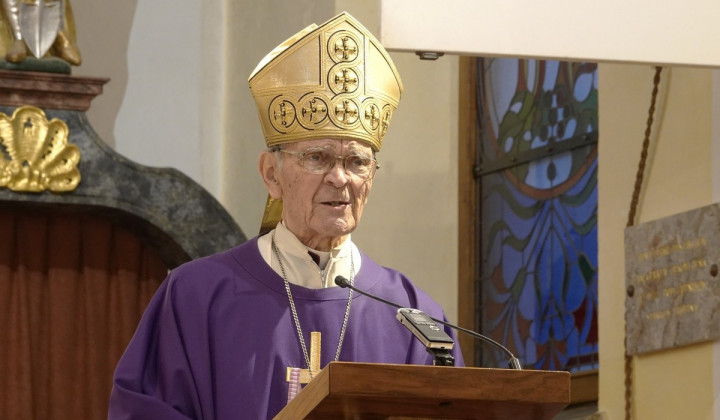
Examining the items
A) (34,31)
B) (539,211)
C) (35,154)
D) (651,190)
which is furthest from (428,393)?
(34,31)

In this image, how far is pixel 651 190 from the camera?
5605mm

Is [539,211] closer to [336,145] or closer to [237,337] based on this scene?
[336,145]

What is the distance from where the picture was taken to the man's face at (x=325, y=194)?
3979mm

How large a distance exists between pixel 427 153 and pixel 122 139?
1.94 m

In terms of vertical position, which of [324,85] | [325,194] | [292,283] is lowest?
[292,283]

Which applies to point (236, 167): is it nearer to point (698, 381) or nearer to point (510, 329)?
point (510, 329)

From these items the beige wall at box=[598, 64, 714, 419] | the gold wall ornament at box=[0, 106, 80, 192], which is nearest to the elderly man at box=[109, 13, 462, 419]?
the beige wall at box=[598, 64, 714, 419]

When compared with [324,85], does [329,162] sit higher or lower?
lower

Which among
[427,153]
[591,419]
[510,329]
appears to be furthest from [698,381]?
[427,153]

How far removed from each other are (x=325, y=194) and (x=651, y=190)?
202 cm

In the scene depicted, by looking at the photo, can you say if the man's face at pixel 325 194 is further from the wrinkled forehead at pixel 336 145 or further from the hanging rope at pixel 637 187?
the hanging rope at pixel 637 187

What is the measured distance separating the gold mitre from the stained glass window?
2542mm

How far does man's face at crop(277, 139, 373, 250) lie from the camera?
13.1 feet

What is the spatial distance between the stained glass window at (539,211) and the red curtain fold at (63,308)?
1.85 m
